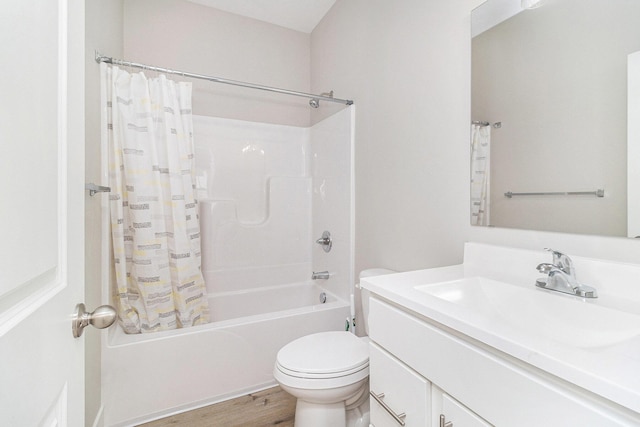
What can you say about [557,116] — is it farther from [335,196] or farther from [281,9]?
[281,9]

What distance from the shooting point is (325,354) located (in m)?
1.28

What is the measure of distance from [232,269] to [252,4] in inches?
81.9

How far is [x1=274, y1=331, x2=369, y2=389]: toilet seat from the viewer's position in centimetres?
116

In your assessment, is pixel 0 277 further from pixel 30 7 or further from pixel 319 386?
pixel 319 386

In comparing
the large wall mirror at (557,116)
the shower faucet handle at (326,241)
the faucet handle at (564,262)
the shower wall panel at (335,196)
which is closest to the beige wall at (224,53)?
the shower wall panel at (335,196)

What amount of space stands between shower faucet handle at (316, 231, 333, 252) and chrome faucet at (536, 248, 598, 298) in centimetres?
155

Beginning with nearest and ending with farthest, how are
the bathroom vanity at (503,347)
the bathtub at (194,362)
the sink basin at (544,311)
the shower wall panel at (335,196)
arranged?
the bathroom vanity at (503,347), the sink basin at (544,311), the bathtub at (194,362), the shower wall panel at (335,196)

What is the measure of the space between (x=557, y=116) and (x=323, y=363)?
1.22 metres

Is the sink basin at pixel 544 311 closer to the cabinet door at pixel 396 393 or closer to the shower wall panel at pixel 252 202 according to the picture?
the cabinet door at pixel 396 393

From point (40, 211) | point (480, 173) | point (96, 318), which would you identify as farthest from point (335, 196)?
point (40, 211)

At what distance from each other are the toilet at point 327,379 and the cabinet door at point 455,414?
0.54 metres

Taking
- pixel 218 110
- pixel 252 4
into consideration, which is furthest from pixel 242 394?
pixel 252 4

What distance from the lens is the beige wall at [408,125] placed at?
126cm

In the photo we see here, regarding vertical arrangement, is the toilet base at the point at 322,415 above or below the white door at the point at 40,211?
below
